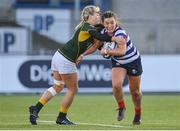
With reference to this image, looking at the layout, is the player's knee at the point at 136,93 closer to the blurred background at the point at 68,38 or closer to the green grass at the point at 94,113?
the green grass at the point at 94,113

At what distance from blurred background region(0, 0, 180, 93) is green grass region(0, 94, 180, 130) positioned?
66 cm

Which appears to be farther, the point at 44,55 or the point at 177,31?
the point at 177,31

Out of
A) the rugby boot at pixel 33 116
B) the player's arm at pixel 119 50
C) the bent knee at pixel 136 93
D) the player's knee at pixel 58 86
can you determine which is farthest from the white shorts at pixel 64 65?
the bent knee at pixel 136 93

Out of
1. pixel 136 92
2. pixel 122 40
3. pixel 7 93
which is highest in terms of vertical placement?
pixel 122 40

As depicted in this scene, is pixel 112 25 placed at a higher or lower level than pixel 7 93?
higher

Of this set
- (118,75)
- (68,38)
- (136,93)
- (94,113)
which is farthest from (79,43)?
(68,38)

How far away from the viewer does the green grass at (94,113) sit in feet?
46.5

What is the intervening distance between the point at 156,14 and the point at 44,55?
1055 cm

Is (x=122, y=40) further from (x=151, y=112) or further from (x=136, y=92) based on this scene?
(x=151, y=112)

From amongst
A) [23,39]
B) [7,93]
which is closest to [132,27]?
[23,39]

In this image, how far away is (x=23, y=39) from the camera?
95.1 feet

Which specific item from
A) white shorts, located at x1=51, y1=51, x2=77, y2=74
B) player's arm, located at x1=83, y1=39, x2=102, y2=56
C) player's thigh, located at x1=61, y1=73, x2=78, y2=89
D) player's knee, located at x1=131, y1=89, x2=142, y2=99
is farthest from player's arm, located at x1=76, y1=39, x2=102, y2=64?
Answer: player's knee, located at x1=131, y1=89, x2=142, y2=99

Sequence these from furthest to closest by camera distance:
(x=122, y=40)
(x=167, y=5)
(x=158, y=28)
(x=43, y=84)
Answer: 1. (x=167, y=5)
2. (x=158, y=28)
3. (x=43, y=84)
4. (x=122, y=40)

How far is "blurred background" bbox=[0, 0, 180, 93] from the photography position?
25.4 m
